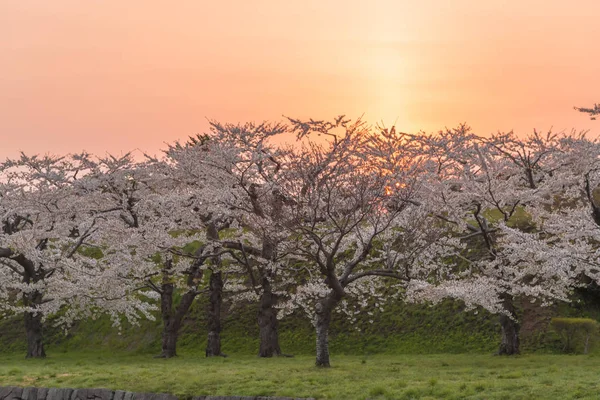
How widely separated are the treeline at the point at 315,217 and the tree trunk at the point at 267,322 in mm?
59

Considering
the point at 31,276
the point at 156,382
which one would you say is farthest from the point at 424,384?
the point at 31,276

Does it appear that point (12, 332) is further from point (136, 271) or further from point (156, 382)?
point (156, 382)

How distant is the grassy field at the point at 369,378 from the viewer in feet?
67.8

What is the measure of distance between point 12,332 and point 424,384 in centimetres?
3687

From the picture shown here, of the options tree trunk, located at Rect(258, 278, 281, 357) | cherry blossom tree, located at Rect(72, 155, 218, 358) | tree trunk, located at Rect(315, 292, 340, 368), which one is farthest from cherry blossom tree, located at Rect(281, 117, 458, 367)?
cherry blossom tree, located at Rect(72, 155, 218, 358)

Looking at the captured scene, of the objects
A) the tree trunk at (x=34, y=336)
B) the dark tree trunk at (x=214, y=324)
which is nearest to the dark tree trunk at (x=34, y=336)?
the tree trunk at (x=34, y=336)

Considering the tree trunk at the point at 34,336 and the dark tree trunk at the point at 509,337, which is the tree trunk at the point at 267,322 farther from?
the tree trunk at the point at 34,336

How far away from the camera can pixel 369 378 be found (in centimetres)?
2436

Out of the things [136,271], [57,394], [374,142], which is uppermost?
[374,142]

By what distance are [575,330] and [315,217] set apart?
1561 cm

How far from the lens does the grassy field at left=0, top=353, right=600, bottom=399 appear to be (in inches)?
813

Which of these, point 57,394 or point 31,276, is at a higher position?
point 31,276

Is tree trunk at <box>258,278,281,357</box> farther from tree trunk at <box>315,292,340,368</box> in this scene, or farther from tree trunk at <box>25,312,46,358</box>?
tree trunk at <box>25,312,46,358</box>

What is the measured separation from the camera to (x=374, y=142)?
1331 inches
